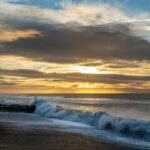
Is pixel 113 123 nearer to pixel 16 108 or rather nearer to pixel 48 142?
pixel 48 142

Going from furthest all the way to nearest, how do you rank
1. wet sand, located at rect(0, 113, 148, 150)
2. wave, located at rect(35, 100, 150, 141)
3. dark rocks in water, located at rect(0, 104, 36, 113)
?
dark rocks in water, located at rect(0, 104, 36, 113) → wave, located at rect(35, 100, 150, 141) → wet sand, located at rect(0, 113, 148, 150)

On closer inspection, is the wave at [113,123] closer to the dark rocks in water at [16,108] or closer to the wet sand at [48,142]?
the wet sand at [48,142]

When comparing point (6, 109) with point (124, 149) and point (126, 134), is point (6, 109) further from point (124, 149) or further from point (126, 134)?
point (124, 149)

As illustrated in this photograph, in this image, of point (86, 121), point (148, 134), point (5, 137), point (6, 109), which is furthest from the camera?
point (6, 109)

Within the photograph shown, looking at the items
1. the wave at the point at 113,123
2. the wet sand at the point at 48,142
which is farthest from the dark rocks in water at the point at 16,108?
the wet sand at the point at 48,142

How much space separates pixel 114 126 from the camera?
3381cm

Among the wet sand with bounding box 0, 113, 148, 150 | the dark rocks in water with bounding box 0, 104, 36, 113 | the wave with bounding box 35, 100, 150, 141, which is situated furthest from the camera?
the dark rocks in water with bounding box 0, 104, 36, 113

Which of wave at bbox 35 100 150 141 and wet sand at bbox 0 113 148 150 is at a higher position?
wave at bbox 35 100 150 141

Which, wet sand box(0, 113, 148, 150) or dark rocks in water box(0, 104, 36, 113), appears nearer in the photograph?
wet sand box(0, 113, 148, 150)

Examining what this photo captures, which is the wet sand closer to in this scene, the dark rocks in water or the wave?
the wave

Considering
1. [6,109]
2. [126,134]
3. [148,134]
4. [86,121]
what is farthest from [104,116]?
[6,109]

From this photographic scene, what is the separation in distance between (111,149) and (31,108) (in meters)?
41.6

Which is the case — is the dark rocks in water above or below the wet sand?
above

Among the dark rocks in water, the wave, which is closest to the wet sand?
the wave
